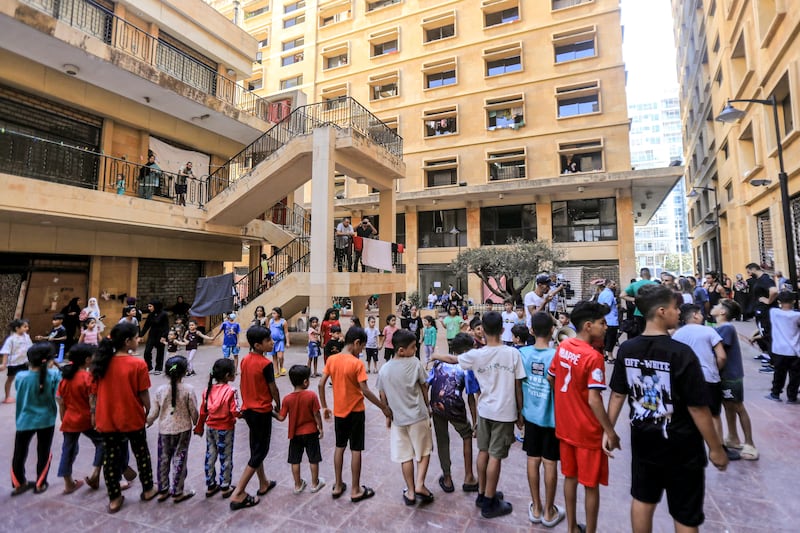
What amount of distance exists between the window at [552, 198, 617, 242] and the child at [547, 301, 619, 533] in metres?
20.9

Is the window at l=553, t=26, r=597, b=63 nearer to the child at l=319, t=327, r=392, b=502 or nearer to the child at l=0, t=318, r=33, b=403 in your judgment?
the child at l=319, t=327, r=392, b=502

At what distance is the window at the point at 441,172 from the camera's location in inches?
974

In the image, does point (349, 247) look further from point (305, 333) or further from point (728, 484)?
point (728, 484)

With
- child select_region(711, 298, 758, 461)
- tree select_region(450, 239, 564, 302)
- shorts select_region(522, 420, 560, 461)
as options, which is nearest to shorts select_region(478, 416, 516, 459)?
shorts select_region(522, 420, 560, 461)

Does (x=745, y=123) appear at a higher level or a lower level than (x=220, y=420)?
higher

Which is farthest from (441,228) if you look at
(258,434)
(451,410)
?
(258,434)

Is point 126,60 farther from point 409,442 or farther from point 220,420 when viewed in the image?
point 409,442

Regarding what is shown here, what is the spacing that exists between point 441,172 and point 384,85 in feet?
25.9

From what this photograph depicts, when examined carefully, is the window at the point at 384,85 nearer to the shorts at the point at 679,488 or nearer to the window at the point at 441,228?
the window at the point at 441,228

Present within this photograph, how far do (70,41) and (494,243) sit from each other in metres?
20.4

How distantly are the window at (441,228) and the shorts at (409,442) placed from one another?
846 inches

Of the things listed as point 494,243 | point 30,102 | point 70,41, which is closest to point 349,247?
point 70,41

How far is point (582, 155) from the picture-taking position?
22266mm

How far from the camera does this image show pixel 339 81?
92.8 feet
